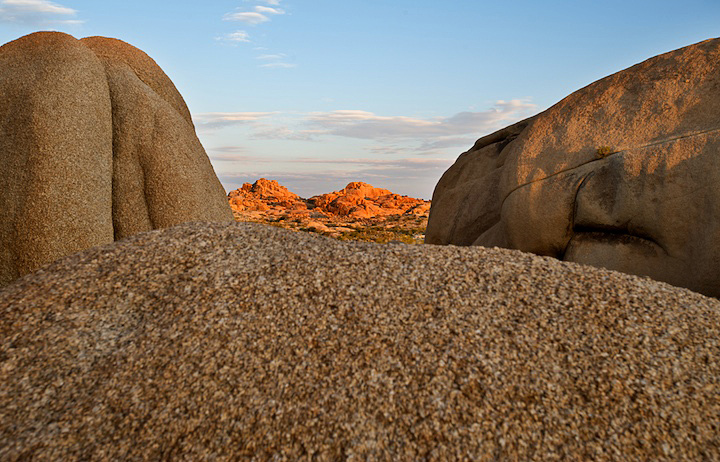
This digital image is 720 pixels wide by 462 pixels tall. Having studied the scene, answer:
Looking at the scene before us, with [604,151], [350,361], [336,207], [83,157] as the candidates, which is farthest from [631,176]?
[336,207]

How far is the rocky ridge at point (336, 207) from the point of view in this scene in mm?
34438

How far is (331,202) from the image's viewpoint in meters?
42.8

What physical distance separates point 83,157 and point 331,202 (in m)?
36.3

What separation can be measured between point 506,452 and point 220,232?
3.42 m

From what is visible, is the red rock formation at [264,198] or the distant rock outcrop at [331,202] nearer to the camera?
the distant rock outcrop at [331,202]

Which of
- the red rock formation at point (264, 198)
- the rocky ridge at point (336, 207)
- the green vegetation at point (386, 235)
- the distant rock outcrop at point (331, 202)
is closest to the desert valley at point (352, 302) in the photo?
the green vegetation at point (386, 235)

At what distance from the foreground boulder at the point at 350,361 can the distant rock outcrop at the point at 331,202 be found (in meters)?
32.3

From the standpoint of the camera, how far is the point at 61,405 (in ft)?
10.9

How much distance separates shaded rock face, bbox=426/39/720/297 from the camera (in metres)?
5.73

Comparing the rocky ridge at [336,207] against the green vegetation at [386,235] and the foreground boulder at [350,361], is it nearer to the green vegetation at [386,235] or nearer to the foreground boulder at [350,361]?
the green vegetation at [386,235]

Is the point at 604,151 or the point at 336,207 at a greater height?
the point at 604,151

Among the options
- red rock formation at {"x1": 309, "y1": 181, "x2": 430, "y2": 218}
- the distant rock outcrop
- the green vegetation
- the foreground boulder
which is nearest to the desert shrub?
the foreground boulder

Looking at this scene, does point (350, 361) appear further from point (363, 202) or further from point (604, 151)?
point (363, 202)

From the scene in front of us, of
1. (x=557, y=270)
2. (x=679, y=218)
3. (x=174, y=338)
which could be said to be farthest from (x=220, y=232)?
(x=679, y=218)
